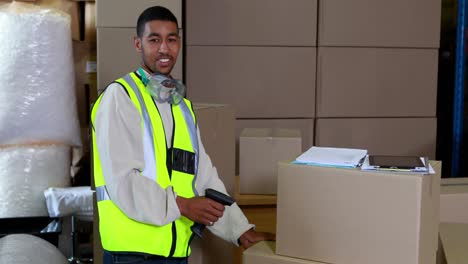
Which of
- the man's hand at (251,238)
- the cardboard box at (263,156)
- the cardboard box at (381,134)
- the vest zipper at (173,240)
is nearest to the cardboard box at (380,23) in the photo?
the cardboard box at (381,134)

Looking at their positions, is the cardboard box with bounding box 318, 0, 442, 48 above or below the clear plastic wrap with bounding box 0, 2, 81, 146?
above

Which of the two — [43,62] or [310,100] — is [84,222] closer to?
[43,62]

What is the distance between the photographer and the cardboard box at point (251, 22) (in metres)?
2.84

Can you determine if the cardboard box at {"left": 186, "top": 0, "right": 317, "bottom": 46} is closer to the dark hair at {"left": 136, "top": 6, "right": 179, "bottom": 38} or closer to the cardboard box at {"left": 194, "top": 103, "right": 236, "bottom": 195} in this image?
the cardboard box at {"left": 194, "top": 103, "right": 236, "bottom": 195}

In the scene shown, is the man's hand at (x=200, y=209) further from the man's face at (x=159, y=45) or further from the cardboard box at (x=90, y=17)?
the cardboard box at (x=90, y=17)

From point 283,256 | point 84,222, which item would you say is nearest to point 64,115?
point 84,222

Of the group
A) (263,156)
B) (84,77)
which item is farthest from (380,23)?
(84,77)

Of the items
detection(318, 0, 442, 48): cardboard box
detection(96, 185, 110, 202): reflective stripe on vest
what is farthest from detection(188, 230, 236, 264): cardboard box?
detection(318, 0, 442, 48): cardboard box

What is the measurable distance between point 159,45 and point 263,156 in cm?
95

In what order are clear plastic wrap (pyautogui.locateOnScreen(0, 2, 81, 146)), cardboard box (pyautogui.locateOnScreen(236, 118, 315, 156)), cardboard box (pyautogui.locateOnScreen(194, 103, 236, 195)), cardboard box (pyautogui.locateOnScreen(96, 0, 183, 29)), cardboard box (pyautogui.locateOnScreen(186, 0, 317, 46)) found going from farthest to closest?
cardboard box (pyautogui.locateOnScreen(236, 118, 315, 156))
cardboard box (pyautogui.locateOnScreen(186, 0, 317, 46))
clear plastic wrap (pyautogui.locateOnScreen(0, 2, 81, 146))
cardboard box (pyautogui.locateOnScreen(96, 0, 183, 29))
cardboard box (pyautogui.locateOnScreen(194, 103, 236, 195))

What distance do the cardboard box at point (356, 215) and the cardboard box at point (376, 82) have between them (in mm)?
1443

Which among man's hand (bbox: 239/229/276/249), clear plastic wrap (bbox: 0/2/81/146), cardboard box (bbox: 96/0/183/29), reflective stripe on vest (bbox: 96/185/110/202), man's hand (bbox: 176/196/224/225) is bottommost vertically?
man's hand (bbox: 239/229/276/249)

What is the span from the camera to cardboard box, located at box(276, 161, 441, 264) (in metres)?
1.43

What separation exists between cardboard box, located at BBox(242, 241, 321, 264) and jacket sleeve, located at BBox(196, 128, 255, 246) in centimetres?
9
